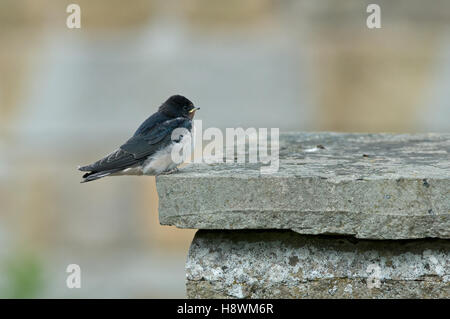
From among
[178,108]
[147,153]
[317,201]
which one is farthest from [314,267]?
[178,108]

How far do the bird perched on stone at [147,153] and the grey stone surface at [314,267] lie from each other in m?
0.41

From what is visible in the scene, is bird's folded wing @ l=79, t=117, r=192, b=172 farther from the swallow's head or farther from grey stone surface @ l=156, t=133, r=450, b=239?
grey stone surface @ l=156, t=133, r=450, b=239

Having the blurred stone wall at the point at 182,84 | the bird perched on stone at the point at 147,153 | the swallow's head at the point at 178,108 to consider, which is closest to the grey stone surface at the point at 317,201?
the bird perched on stone at the point at 147,153

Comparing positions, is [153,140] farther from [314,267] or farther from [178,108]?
[314,267]

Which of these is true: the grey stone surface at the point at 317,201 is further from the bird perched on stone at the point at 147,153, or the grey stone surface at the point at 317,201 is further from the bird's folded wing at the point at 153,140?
the bird's folded wing at the point at 153,140

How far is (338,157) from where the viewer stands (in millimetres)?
2928

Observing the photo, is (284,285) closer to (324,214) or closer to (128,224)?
(324,214)

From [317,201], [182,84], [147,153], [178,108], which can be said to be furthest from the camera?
[182,84]

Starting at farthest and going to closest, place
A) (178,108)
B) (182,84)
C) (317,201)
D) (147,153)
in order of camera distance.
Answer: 1. (182,84)
2. (178,108)
3. (147,153)
4. (317,201)

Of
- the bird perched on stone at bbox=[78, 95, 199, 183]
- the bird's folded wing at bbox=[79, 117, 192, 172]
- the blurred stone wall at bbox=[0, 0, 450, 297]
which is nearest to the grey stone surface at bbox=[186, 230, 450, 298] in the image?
the bird perched on stone at bbox=[78, 95, 199, 183]

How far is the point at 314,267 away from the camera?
2443 millimetres

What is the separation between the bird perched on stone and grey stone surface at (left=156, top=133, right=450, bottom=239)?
333 mm

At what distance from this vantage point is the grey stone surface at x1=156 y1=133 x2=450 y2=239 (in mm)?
2322

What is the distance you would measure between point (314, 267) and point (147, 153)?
86 cm
